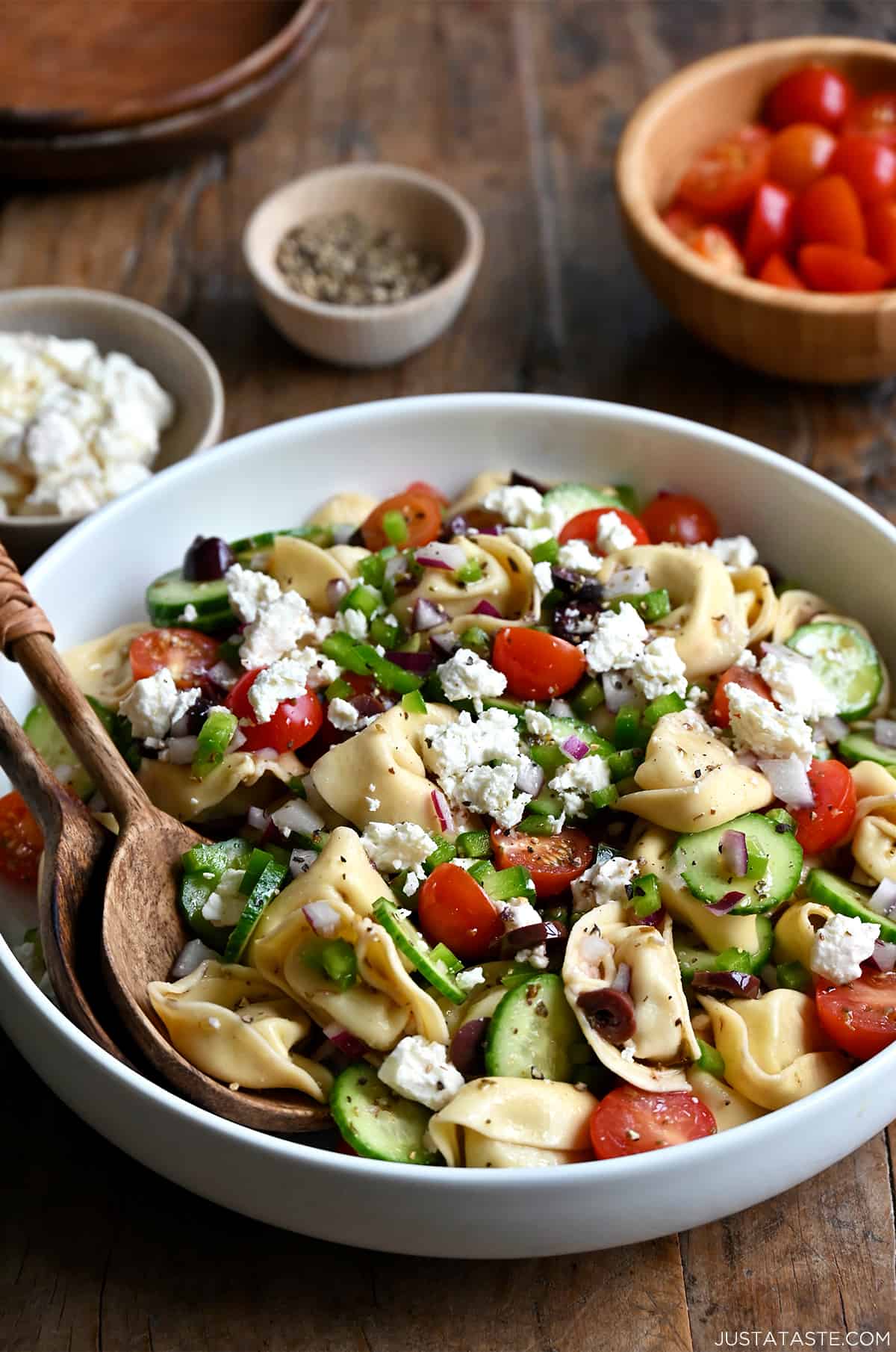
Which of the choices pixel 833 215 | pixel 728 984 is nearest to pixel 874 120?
pixel 833 215

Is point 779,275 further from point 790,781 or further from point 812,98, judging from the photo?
point 790,781

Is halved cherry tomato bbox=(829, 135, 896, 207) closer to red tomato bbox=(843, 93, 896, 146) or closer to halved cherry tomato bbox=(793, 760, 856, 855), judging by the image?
red tomato bbox=(843, 93, 896, 146)

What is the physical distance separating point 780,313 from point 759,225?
0.70m

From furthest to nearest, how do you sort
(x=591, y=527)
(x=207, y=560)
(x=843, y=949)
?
(x=591, y=527) → (x=207, y=560) → (x=843, y=949)

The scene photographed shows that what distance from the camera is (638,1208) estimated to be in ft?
9.02

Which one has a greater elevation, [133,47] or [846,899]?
[133,47]

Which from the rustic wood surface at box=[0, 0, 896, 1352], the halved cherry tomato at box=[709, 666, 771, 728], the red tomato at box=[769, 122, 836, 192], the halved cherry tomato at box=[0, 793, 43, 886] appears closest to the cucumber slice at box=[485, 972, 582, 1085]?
the rustic wood surface at box=[0, 0, 896, 1352]

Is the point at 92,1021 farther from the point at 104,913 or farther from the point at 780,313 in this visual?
the point at 780,313

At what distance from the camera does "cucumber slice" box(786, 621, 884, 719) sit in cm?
393

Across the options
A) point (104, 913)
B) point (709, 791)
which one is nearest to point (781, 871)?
point (709, 791)

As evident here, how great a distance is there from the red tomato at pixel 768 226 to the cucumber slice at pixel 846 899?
10.2 feet

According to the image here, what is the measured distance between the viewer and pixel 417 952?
312cm

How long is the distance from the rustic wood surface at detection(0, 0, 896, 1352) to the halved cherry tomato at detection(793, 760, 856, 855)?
801mm

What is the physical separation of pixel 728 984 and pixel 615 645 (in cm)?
102
